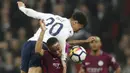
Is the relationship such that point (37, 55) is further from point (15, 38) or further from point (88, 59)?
point (15, 38)

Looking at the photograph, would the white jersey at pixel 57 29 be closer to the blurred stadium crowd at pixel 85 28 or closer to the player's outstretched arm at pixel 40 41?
A: the player's outstretched arm at pixel 40 41

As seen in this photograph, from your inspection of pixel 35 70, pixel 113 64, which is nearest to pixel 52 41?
pixel 35 70

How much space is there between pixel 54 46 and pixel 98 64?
3128mm

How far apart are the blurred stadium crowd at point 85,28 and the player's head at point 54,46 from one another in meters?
4.15

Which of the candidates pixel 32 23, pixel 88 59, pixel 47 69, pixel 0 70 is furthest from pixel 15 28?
pixel 47 69

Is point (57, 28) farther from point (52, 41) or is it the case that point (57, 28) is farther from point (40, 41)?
point (40, 41)

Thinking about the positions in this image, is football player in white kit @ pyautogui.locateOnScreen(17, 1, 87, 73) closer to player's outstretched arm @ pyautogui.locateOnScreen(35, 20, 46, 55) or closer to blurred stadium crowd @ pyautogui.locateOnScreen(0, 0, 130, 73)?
player's outstretched arm @ pyautogui.locateOnScreen(35, 20, 46, 55)

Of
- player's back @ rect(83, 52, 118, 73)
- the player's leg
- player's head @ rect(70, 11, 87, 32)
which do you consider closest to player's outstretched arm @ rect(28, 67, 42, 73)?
the player's leg

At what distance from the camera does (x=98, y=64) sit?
1620 centimetres

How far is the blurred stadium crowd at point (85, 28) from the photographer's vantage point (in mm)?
17906

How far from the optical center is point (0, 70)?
683 inches

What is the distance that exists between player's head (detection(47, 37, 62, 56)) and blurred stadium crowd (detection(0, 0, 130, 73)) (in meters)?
4.15

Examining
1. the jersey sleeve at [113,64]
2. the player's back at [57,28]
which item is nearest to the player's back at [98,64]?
the jersey sleeve at [113,64]

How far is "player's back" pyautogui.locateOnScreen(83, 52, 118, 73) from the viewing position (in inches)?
633
